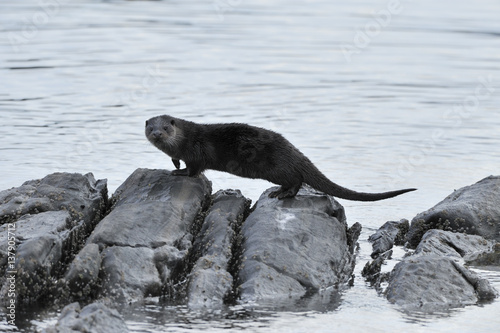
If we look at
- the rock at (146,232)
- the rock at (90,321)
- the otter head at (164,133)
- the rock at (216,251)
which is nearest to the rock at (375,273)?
the rock at (216,251)

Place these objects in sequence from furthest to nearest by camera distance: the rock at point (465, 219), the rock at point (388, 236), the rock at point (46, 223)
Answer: the rock at point (465, 219), the rock at point (388, 236), the rock at point (46, 223)

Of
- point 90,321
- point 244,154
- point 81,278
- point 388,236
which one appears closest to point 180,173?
point 244,154

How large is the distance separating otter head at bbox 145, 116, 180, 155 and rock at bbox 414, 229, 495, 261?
3.09 meters

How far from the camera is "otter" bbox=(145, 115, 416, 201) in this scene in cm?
1025

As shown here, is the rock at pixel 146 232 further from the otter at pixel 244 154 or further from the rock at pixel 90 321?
the rock at pixel 90 321

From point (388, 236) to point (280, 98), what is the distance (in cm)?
1146

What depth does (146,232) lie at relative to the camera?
9.12 m

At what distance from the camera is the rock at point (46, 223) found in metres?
8.27

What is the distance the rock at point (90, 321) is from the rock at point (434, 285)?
2.87 meters

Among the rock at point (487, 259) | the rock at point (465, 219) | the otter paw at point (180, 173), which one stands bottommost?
the rock at point (487, 259)

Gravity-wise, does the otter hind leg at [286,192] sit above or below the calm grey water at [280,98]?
below

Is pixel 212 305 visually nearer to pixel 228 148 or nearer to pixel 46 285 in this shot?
pixel 46 285

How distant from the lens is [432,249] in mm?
10109

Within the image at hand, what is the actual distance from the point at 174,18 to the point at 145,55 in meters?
10.8
